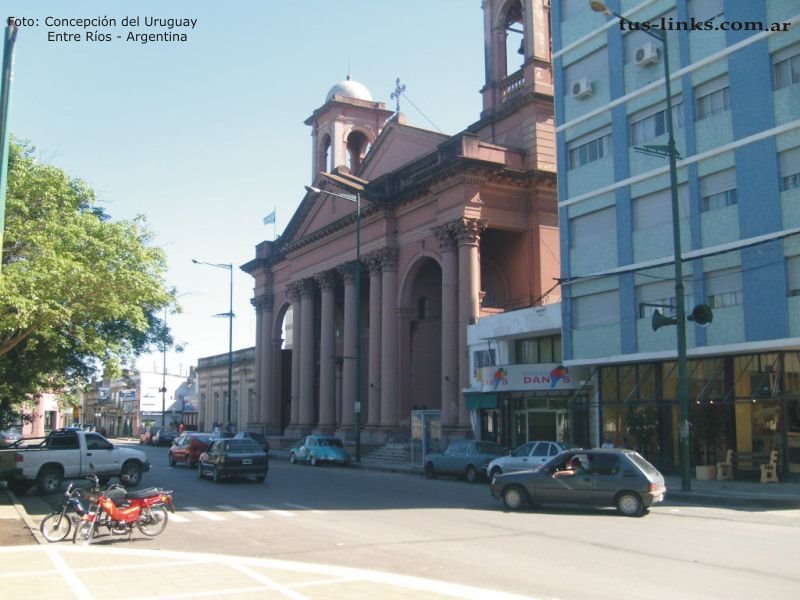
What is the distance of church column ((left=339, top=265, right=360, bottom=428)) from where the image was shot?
46844 mm

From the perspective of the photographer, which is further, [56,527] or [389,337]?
[389,337]

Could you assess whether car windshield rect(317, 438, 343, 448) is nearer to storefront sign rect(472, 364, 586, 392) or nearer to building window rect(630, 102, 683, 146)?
storefront sign rect(472, 364, 586, 392)

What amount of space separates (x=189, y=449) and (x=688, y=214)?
23167 millimetres

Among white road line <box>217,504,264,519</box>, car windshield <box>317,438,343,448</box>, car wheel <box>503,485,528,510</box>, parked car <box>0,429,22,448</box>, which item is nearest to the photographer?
white road line <box>217,504,264,519</box>

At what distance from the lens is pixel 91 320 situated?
1797 centimetres

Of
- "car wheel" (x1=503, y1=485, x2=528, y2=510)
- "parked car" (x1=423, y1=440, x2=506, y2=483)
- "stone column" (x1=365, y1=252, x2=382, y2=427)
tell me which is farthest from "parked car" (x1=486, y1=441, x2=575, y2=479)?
"stone column" (x1=365, y1=252, x2=382, y2=427)

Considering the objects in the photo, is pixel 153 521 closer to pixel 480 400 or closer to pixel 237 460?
pixel 237 460

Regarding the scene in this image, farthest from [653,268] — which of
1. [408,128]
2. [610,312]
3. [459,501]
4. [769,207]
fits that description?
[408,128]

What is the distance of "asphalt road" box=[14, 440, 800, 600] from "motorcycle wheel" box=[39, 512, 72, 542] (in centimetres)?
60

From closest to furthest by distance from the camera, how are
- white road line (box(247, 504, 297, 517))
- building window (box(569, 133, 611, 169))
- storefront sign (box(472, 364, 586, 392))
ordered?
white road line (box(247, 504, 297, 517)) < building window (box(569, 133, 611, 169)) < storefront sign (box(472, 364, 586, 392))

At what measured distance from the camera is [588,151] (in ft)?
101

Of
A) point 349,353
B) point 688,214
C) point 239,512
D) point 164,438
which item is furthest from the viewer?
point 164,438

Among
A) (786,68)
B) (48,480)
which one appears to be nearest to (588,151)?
(786,68)

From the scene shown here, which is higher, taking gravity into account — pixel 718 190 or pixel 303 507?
pixel 718 190
